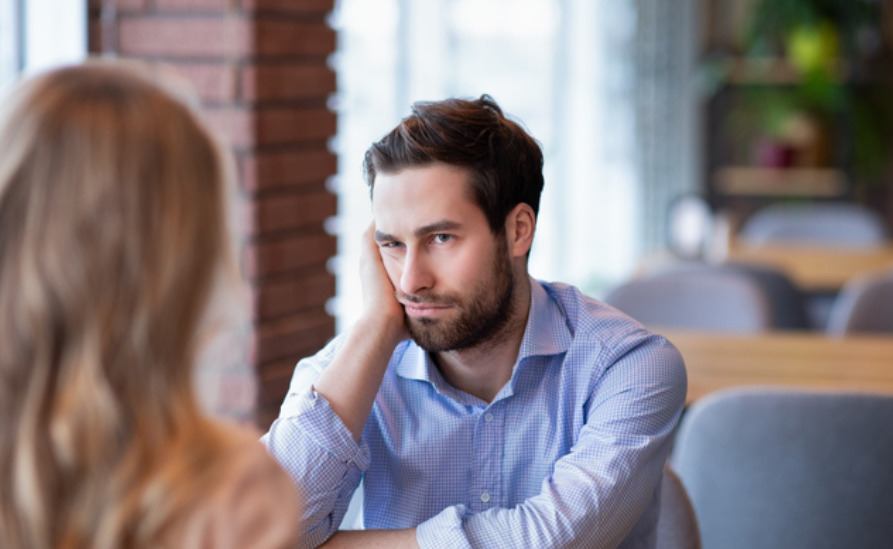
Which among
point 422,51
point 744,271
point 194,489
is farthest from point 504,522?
point 422,51

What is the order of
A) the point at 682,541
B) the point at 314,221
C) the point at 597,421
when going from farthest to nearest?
the point at 314,221
the point at 682,541
the point at 597,421

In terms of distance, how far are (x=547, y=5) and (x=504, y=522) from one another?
14.5ft

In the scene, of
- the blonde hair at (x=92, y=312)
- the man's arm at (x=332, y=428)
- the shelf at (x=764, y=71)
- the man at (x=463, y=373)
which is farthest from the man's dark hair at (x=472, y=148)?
the shelf at (x=764, y=71)

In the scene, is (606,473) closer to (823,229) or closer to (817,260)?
(817,260)

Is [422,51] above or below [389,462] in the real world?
above

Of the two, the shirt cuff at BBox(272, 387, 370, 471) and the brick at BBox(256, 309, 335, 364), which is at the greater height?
the shirt cuff at BBox(272, 387, 370, 471)

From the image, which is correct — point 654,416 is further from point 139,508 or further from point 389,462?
point 139,508

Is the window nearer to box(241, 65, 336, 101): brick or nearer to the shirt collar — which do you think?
box(241, 65, 336, 101): brick

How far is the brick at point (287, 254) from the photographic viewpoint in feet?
7.07

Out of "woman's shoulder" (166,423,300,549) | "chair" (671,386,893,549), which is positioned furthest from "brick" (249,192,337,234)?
"woman's shoulder" (166,423,300,549)

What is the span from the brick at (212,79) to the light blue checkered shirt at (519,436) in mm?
761

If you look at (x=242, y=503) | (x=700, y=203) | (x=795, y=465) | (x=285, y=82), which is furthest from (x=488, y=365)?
(x=700, y=203)

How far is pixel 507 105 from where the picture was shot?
16.9 ft

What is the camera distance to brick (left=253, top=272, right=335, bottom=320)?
2.20 metres
